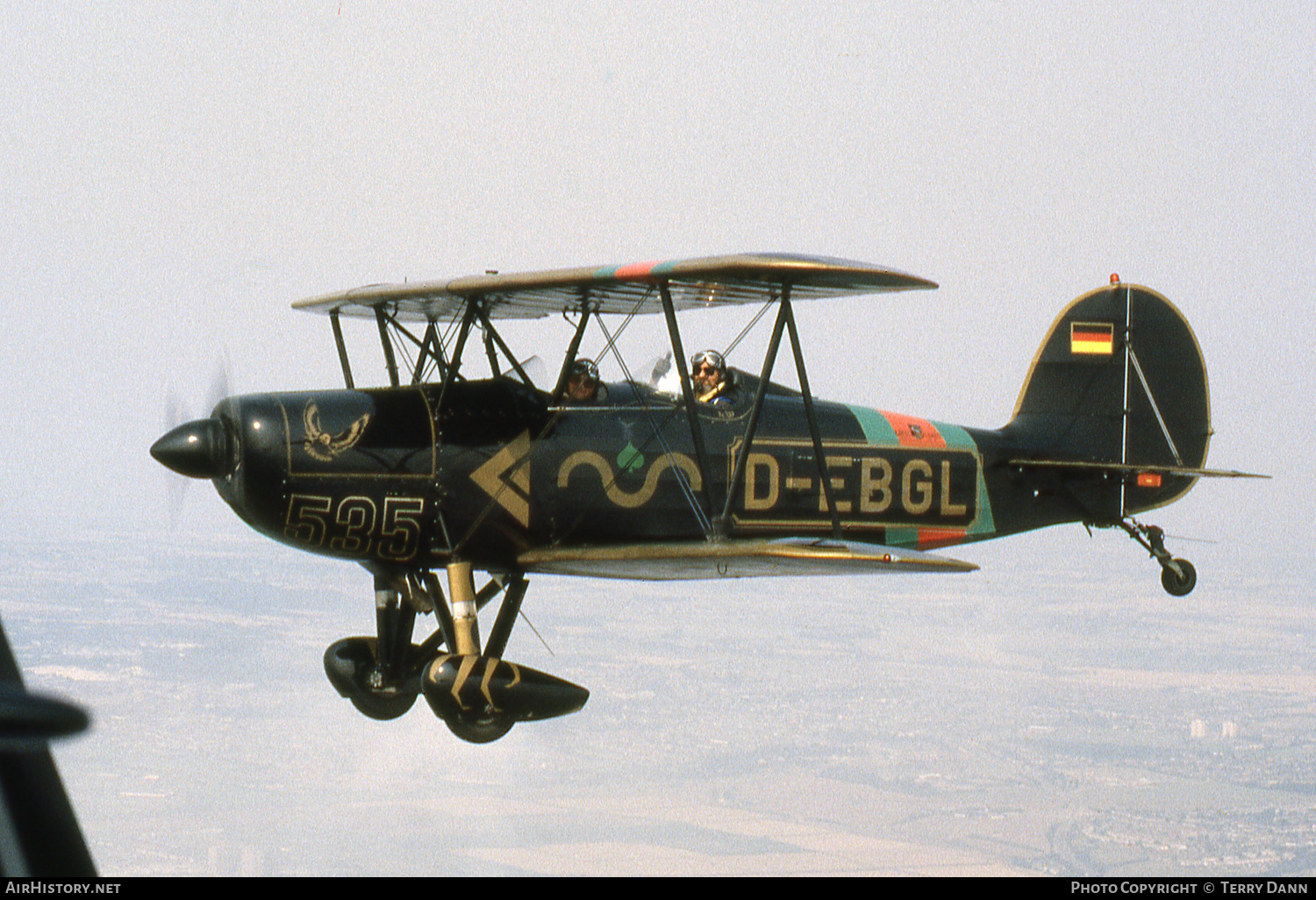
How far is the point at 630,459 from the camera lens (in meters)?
12.0

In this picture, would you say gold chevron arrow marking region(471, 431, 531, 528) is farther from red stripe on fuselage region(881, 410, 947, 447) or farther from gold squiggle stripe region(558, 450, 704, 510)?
red stripe on fuselage region(881, 410, 947, 447)

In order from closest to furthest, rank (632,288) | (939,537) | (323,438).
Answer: (323,438), (632,288), (939,537)

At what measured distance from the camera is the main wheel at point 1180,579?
1530cm

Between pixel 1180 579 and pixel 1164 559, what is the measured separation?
29 cm

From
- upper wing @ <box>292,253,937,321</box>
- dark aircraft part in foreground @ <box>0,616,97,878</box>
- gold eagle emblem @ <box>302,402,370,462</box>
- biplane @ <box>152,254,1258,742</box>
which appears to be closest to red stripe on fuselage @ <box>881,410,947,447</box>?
biplane @ <box>152,254,1258,742</box>

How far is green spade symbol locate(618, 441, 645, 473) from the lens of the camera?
12.0 metres

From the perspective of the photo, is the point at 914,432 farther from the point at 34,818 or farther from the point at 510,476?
the point at 34,818

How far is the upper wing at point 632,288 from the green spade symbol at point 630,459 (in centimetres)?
116

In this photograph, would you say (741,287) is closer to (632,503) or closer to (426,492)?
(632,503)

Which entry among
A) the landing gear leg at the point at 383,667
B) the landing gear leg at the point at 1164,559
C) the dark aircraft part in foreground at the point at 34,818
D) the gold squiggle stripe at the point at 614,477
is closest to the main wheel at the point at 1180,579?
the landing gear leg at the point at 1164,559

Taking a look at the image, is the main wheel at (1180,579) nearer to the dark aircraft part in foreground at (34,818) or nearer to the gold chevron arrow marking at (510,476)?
the gold chevron arrow marking at (510,476)

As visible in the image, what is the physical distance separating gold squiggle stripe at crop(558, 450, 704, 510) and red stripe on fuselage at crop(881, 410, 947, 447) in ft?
7.58

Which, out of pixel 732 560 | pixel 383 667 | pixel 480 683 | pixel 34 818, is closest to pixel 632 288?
pixel 732 560
